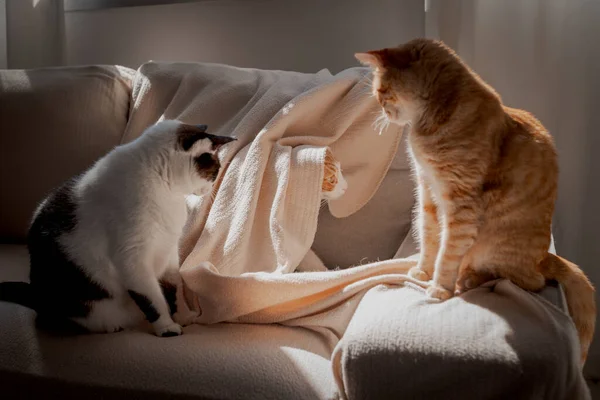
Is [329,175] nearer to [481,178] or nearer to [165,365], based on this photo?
[481,178]

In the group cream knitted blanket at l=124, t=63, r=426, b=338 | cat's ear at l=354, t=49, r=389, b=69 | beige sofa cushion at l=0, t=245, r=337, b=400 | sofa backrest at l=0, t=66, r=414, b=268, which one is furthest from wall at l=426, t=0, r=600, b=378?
sofa backrest at l=0, t=66, r=414, b=268

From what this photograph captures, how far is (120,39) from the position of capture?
2244 millimetres

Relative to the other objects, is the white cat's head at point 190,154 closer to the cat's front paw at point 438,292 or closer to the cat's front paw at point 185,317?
the cat's front paw at point 185,317

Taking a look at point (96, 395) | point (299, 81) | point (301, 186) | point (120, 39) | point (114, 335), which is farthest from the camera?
point (120, 39)

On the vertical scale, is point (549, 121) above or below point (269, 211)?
above

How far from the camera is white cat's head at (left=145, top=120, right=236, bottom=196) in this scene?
1212 millimetres

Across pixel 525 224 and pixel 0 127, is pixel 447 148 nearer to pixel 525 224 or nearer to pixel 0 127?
pixel 525 224

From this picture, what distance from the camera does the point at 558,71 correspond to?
1.64m

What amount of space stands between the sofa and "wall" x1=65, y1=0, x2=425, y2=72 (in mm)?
571

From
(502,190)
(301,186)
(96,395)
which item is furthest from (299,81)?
(96,395)

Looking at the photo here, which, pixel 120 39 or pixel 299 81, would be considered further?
pixel 120 39

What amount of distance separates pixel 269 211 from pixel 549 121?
0.87 m

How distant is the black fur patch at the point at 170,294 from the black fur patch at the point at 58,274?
0.45 feet

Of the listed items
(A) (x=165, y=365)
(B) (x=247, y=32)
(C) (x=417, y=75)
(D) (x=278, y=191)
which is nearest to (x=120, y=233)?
(A) (x=165, y=365)
